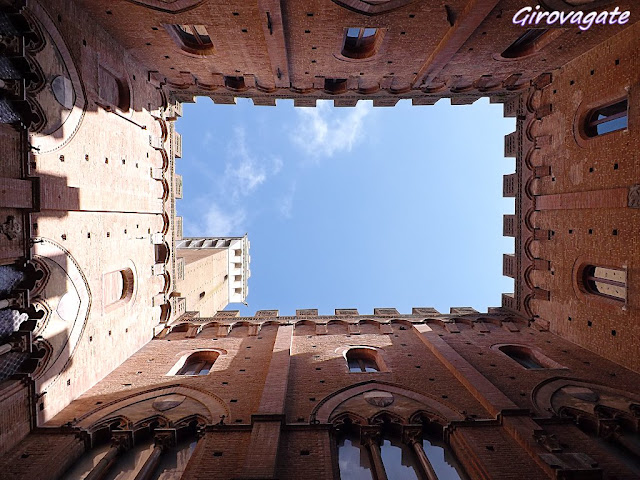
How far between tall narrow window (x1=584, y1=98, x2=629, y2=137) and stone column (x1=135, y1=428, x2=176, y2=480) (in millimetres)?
16160

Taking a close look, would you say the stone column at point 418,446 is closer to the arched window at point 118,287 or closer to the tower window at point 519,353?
the tower window at point 519,353

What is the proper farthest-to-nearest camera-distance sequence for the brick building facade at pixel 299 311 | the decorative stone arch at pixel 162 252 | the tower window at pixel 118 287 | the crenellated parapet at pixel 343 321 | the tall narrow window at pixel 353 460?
the decorative stone arch at pixel 162 252 < the crenellated parapet at pixel 343 321 < the tower window at pixel 118 287 < the brick building facade at pixel 299 311 < the tall narrow window at pixel 353 460

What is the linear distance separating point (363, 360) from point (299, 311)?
16.4 ft

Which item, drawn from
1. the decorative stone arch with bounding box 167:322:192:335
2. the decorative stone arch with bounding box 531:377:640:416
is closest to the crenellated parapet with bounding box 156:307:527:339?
the decorative stone arch with bounding box 167:322:192:335

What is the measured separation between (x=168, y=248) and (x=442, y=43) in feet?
46.3

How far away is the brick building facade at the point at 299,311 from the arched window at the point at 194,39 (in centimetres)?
11

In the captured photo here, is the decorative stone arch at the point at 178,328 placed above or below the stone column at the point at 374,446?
above

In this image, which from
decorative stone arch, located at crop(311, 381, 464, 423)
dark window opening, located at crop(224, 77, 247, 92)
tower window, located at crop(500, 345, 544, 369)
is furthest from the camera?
dark window opening, located at crop(224, 77, 247, 92)

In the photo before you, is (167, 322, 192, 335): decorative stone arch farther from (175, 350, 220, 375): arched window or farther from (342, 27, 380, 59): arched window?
(342, 27, 380, 59): arched window

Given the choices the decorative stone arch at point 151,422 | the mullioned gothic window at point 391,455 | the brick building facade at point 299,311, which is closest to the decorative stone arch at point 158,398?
the brick building facade at point 299,311

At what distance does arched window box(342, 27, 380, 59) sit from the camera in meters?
13.5

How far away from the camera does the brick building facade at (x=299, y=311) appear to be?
8.58 meters

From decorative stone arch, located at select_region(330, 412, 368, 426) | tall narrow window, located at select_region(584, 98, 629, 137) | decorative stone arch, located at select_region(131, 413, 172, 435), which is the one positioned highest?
tall narrow window, located at select_region(584, 98, 629, 137)

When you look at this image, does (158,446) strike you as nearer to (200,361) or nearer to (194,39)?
(200,361)
